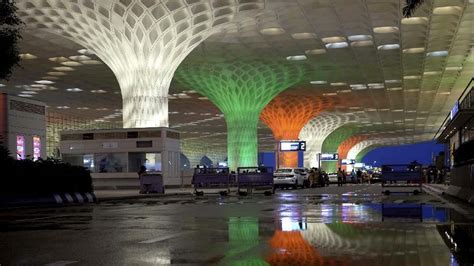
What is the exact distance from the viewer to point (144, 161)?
40.2 meters

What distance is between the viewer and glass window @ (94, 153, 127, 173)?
40.1 metres

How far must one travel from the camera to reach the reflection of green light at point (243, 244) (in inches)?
280

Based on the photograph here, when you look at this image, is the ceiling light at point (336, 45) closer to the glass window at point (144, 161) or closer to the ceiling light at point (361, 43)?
the ceiling light at point (361, 43)

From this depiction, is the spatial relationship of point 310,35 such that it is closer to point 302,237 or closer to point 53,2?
point 53,2

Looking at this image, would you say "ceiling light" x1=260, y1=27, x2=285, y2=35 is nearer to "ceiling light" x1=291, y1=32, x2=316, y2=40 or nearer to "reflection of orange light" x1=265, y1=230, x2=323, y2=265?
"ceiling light" x1=291, y1=32, x2=316, y2=40

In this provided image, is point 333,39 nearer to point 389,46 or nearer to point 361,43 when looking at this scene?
point 361,43

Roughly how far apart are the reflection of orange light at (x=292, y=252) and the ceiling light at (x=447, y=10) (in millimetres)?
29359

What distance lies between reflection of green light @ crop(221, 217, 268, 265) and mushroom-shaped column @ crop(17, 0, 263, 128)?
77.6 ft

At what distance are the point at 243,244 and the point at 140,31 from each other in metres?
29.2

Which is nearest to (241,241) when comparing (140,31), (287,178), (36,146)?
(36,146)

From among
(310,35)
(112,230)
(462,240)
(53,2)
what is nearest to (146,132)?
(53,2)

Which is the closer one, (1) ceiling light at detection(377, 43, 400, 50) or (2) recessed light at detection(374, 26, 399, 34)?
(2) recessed light at detection(374, 26, 399, 34)

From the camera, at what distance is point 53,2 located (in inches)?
1353

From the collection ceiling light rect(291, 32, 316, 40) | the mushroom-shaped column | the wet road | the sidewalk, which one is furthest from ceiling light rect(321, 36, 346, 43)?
the wet road
